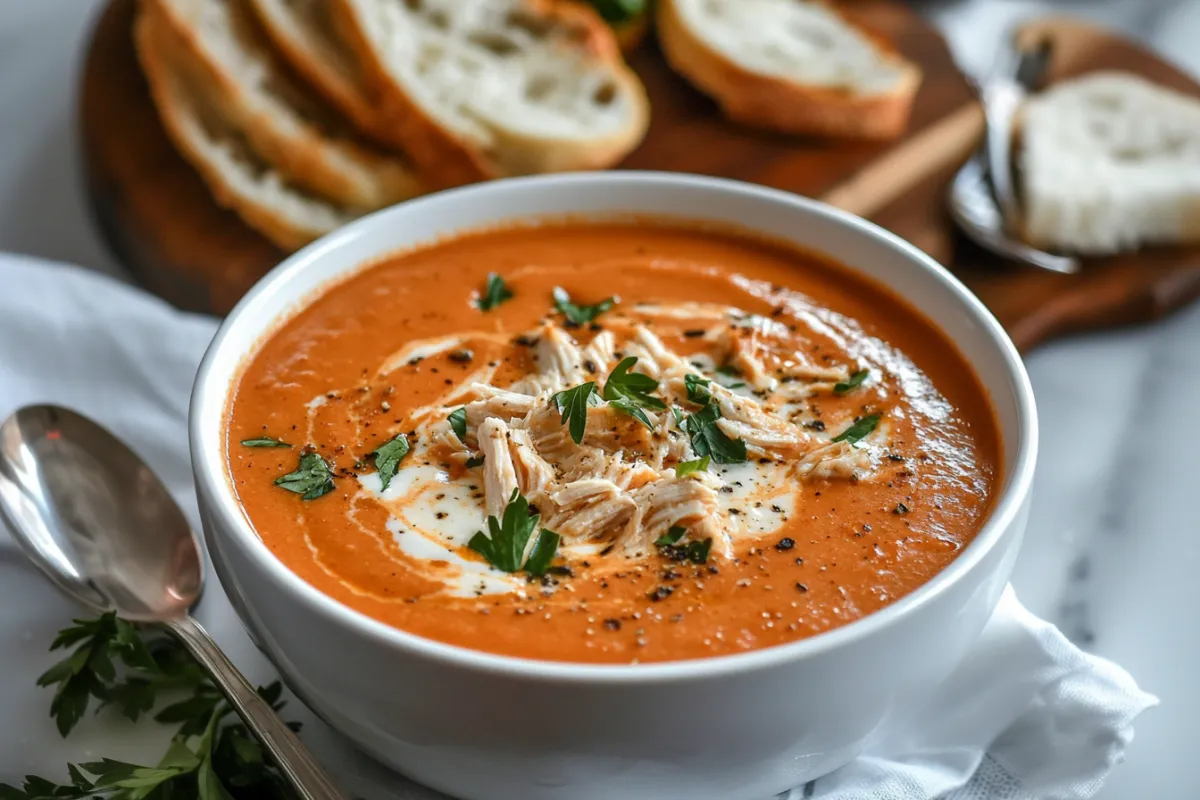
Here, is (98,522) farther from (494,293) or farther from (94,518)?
(494,293)

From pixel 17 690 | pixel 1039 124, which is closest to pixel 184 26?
pixel 17 690

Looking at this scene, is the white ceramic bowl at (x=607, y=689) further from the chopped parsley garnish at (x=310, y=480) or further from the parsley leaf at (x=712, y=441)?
the parsley leaf at (x=712, y=441)

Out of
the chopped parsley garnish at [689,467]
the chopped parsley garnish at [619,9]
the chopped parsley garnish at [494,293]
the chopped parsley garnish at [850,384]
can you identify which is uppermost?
the chopped parsley garnish at [689,467]

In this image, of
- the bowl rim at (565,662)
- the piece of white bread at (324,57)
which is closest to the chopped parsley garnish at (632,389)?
the bowl rim at (565,662)

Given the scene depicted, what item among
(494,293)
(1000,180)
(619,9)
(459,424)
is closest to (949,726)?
(459,424)

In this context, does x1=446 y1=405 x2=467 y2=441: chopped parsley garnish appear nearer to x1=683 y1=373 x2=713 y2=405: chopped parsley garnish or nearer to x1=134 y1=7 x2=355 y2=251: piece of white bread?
x1=683 y1=373 x2=713 y2=405: chopped parsley garnish

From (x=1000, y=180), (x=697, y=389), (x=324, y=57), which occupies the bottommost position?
(x=1000, y=180)

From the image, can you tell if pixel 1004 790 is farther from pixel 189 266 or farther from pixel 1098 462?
pixel 189 266
